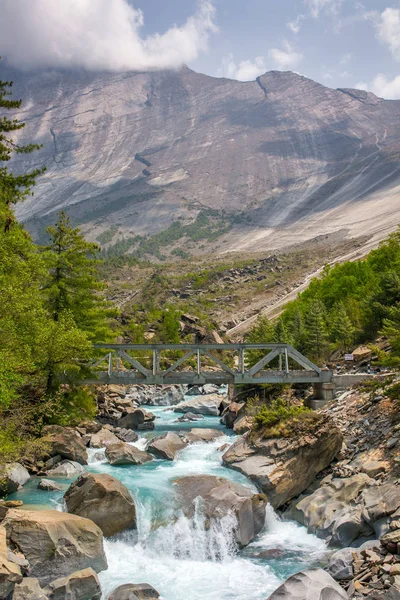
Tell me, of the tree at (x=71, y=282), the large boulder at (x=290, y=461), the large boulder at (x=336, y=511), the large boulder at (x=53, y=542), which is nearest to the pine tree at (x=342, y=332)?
the large boulder at (x=290, y=461)

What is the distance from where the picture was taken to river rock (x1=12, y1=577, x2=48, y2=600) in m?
12.3

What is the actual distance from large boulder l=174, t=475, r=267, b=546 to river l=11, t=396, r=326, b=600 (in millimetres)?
346

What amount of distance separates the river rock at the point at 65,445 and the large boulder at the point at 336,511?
1006 centimetres

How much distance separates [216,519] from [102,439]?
→ 1166 cm

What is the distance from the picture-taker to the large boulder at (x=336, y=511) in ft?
53.2

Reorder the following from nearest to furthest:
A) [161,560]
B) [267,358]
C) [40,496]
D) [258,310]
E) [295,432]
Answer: [161,560], [40,496], [295,432], [267,358], [258,310]

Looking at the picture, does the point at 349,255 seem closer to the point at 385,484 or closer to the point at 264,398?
the point at 264,398

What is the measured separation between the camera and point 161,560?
1672cm

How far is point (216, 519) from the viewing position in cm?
1764

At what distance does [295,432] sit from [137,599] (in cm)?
1052

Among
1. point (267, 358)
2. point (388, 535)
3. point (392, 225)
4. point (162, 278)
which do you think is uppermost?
point (392, 225)

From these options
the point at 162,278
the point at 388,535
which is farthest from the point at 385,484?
the point at 162,278

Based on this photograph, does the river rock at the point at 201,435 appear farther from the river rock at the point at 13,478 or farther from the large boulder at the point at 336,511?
the river rock at the point at 13,478

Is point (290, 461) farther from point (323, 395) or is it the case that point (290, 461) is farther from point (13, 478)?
point (13, 478)
